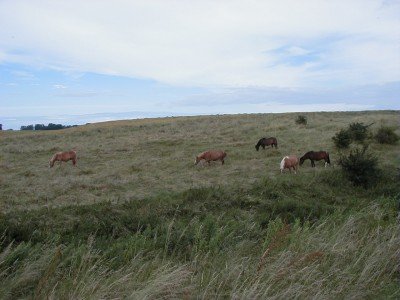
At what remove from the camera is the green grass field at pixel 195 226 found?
12.1 ft

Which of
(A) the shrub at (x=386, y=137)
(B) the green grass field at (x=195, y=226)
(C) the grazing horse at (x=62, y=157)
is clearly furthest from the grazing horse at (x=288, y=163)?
(C) the grazing horse at (x=62, y=157)

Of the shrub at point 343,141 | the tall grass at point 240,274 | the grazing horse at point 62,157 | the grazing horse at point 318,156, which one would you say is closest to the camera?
the tall grass at point 240,274

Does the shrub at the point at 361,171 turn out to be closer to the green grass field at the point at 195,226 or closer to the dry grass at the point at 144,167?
the green grass field at the point at 195,226

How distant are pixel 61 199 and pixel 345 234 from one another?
12.0 m

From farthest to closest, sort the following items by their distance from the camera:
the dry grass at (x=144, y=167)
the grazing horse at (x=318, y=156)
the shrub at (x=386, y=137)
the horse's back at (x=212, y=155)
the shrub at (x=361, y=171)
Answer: the shrub at (x=386, y=137), the horse's back at (x=212, y=155), the grazing horse at (x=318, y=156), the dry grass at (x=144, y=167), the shrub at (x=361, y=171)

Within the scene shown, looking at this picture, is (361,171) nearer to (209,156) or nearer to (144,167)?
(209,156)

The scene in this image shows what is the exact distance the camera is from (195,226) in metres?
7.02

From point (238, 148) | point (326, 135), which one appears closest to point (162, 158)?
point (238, 148)

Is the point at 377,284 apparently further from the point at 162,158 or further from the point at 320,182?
the point at 162,158

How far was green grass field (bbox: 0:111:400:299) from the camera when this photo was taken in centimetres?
370

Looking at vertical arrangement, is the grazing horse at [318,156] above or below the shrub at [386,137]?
below

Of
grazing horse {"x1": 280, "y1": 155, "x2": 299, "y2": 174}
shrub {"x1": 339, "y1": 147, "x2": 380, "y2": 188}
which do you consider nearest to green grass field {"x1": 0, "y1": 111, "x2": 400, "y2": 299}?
shrub {"x1": 339, "y1": 147, "x2": 380, "y2": 188}

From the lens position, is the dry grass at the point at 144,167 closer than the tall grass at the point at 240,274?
No

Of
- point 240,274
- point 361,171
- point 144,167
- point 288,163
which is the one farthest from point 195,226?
point 144,167
